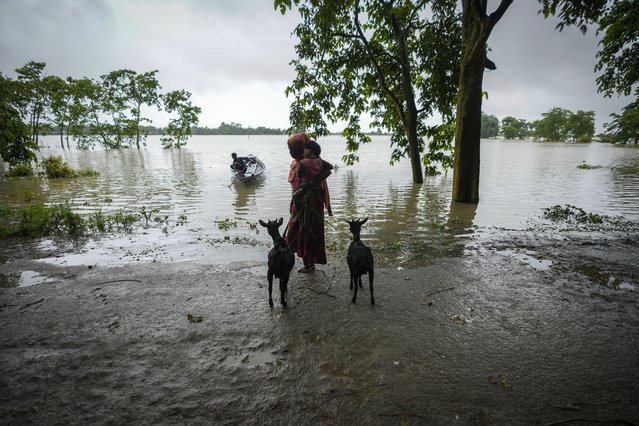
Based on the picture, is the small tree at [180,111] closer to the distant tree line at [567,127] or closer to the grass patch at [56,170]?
the grass patch at [56,170]

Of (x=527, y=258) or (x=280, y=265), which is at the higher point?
(x=280, y=265)

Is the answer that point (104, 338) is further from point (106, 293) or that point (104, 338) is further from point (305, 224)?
point (305, 224)

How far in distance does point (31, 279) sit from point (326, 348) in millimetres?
4926

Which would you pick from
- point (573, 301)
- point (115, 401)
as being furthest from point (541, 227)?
point (115, 401)

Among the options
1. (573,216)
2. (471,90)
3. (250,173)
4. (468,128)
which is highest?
(471,90)

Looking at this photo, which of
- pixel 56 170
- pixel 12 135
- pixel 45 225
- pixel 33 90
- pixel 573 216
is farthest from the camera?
pixel 33 90

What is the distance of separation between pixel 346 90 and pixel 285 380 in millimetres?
12946

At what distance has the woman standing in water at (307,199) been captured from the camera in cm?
468

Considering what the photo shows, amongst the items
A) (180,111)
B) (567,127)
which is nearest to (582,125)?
(567,127)

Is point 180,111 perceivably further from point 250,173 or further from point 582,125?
point 582,125

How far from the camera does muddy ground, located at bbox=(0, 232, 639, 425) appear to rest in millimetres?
2242

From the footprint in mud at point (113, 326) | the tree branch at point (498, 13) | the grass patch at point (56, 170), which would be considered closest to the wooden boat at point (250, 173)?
the grass patch at point (56, 170)

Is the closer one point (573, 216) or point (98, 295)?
point (98, 295)

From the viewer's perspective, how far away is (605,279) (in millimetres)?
4371
